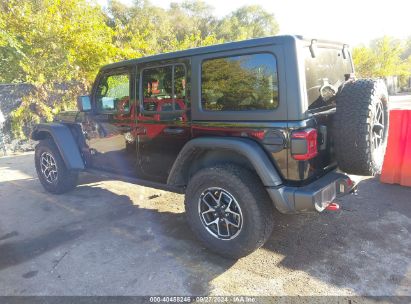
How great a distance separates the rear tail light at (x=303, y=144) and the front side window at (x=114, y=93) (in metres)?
2.17

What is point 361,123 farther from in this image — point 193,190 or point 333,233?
point 193,190

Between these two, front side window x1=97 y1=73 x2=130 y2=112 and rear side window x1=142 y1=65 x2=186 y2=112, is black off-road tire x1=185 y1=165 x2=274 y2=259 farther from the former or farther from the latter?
front side window x1=97 y1=73 x2=130 y2=112

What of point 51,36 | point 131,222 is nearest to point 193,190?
point 131,222

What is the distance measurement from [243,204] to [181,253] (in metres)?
0.88

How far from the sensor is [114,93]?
4148 millimetres

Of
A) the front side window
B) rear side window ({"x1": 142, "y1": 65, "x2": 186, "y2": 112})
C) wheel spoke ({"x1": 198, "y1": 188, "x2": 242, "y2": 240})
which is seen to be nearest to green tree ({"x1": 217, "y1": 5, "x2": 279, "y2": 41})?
the front side window

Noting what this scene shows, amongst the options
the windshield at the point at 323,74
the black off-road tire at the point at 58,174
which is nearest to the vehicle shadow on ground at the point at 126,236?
the black off-road tire at the point at 58,174

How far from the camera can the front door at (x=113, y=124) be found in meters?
3.90

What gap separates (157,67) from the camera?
351 cm

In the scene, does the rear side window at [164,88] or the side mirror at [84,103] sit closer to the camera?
the rear side window at [164,88]

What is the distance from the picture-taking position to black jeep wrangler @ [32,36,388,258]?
2.62 meters

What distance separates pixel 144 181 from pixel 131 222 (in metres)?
0.55

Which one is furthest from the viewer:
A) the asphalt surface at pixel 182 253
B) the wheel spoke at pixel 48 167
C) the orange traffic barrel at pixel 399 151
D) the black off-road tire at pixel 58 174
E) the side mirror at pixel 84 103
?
the wheel spoke at pixel 48 167

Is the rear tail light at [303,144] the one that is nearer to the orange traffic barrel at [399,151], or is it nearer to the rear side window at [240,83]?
the rear side window at [240,83]
